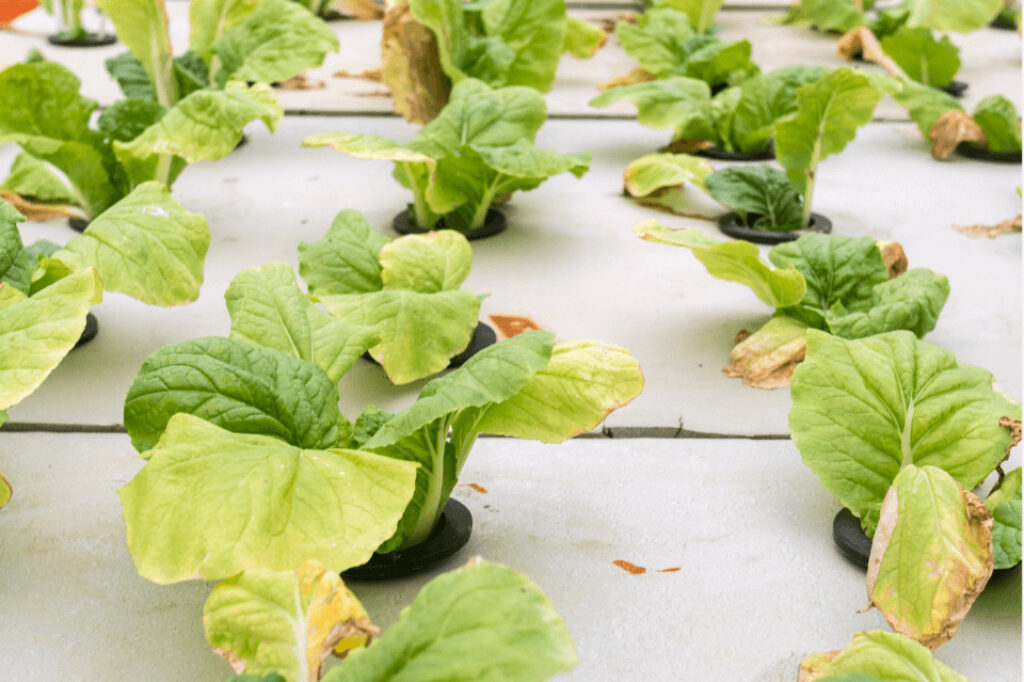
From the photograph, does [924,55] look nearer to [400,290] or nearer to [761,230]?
[761,230]

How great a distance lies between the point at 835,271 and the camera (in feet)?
5.95

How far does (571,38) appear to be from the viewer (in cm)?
363

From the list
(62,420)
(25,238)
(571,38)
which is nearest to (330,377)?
(62,420)

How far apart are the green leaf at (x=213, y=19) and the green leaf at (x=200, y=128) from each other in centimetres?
67

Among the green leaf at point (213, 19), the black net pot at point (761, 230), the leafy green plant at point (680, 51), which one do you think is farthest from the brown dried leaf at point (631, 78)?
the green leaf at point (213, 19)

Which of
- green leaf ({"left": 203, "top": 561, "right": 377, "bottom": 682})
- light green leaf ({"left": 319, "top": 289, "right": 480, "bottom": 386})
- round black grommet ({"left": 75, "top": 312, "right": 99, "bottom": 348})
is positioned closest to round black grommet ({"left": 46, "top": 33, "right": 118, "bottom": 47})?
round black grommet ({"left": 75, "top": 312, "right": 99, "bottom": 348})

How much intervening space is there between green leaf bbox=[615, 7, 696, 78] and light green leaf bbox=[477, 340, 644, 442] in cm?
210

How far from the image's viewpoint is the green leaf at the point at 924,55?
3.31 m

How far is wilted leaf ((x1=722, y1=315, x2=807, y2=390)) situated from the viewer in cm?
175

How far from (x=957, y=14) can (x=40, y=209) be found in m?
2.69

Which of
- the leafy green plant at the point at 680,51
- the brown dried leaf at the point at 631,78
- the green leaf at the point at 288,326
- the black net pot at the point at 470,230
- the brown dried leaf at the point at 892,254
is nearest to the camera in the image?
the green leaf at the point at 288,326

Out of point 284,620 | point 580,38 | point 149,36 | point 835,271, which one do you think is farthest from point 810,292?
point 580,38

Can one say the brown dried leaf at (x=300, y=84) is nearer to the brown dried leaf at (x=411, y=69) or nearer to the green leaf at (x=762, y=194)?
the brown dried leaf at (x=411, y=69)

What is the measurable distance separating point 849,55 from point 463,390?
327cm
